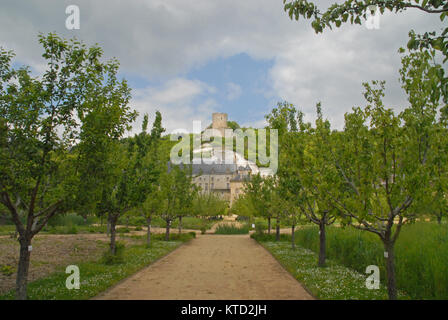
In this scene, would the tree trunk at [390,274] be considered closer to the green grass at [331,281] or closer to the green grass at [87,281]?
the green grass at [331,281]

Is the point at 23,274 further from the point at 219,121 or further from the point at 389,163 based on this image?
the point at 219,121

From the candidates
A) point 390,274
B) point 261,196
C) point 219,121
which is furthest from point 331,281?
point 219,121

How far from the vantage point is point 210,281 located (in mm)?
12039

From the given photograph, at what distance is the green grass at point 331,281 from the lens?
31.8 feet

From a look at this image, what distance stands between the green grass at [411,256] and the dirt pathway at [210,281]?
10.3 feet

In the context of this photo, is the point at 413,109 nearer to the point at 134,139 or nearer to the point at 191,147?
the point at 134,139

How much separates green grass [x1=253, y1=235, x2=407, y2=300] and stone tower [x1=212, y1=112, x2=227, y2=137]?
12513 cm

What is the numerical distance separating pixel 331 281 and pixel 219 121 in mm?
132916

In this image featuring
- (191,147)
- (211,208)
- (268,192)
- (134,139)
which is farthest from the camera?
(191,147)

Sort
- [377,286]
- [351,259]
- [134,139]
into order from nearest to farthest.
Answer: [377,286] → [351,259] → [134,139]

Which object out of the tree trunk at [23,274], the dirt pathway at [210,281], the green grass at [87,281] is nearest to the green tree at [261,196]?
the dirt pathway at [210,281]

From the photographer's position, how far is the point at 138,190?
16047 mm
